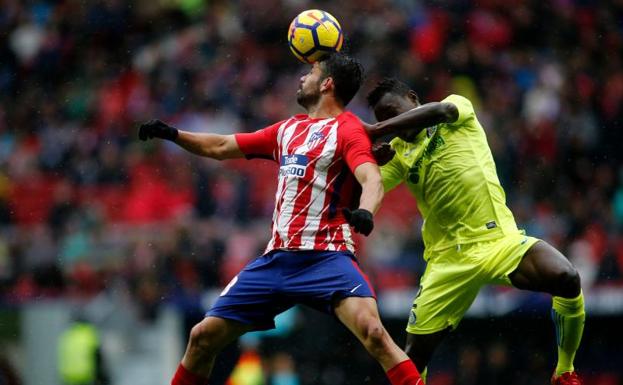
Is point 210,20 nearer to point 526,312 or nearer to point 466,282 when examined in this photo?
point 526,312

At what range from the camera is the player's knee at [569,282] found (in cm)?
756

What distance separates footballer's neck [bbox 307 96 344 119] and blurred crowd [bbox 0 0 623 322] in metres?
5.91

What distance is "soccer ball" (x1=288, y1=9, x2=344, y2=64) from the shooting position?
25.9 feet

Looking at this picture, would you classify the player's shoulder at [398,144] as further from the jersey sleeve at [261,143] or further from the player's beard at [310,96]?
the jersey sleeve at [261,143]

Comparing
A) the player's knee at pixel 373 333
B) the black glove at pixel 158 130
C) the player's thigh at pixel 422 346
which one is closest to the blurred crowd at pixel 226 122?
the player's thigh at pixel 422 346

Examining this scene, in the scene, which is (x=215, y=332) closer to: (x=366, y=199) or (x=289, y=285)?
(x=289, y=285)

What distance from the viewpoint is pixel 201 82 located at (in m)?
17.4

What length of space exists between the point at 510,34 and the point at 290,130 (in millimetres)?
9828

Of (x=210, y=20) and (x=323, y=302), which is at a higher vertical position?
(x=210, y=20)

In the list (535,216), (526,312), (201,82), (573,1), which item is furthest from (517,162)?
(201,82)

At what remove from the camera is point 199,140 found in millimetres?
7832

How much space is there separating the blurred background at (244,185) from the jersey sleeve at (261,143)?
5529mm

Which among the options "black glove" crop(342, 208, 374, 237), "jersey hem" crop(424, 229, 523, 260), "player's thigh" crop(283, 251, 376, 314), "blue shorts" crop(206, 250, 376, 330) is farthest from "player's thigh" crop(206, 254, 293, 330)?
"jersey hem" crop(424, 229, 523, 260)

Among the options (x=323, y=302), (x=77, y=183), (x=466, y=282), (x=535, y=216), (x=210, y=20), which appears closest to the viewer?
(x=323, y=302)
